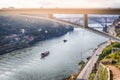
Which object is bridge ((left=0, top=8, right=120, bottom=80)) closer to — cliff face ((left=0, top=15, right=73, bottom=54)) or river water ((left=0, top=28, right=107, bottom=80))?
river water ((left=0, top=28, right=107, bottom=80))

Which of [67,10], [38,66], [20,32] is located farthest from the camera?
[20,32]

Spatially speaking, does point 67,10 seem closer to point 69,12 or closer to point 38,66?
point 69,12

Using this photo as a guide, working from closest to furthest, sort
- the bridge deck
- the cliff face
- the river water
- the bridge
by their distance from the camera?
the bridge < the bridge deck < the river water < the cliff face

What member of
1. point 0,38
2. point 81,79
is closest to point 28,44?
point 0,38

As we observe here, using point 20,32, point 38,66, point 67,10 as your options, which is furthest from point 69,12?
point 20,32

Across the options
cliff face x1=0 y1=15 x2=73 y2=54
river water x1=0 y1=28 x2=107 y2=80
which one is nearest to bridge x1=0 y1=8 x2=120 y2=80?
river water x1=0 y1=28 x2=107 y2=80

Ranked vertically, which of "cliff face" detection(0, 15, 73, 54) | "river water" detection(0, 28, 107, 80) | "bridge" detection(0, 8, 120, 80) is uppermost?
"bridge" detection(0, 8, 120, 80)

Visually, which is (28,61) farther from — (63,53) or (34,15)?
(34,15)

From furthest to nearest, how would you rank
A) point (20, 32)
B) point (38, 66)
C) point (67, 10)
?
point (20, 32) < point (38, 66) < point (67, 10)

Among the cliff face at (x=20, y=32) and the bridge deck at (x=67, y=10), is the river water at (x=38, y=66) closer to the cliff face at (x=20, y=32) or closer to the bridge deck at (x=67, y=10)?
the cliff face at (x=20, y=32)
